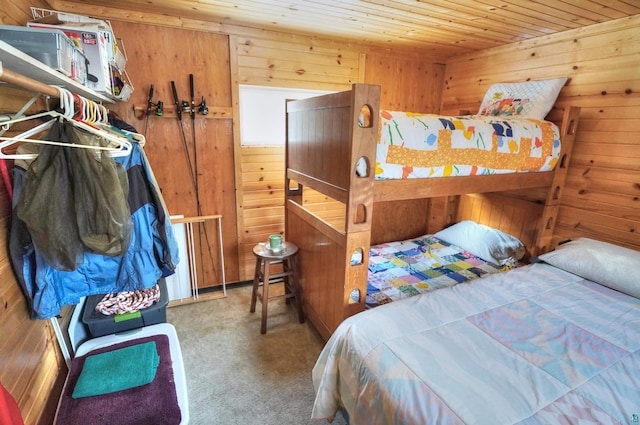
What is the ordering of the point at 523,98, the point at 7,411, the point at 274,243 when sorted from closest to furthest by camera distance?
the point at 7,411 < the point at 274,243 < the point at 523,98

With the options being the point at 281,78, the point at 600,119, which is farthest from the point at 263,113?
the point at 600,119

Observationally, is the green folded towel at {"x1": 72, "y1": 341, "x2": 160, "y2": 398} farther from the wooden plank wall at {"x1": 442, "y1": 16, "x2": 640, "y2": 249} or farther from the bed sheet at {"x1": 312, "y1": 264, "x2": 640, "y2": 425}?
the wooden plank wall at {"x1": 442, "y1": 16, "x2": 640, "y2": 249}

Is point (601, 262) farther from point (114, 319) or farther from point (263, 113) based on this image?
point (114, 319)

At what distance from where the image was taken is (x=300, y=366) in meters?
2.00

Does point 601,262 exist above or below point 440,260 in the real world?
above

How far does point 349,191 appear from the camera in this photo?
5.12 ft

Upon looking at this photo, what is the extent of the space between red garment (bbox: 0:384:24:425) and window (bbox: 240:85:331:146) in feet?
7.43

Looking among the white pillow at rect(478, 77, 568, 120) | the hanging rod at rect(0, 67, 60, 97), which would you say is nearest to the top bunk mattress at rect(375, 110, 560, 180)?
the white pillow at rect(478, 77, 568, 120)

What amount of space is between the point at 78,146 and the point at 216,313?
1.86 meters

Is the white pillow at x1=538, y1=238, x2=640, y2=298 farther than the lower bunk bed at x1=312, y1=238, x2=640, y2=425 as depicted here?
Yes

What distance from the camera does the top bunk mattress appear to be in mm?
1627

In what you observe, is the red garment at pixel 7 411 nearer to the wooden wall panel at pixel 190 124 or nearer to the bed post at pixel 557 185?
the wooden wall panel at pixel 190 124

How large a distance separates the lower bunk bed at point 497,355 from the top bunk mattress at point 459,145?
70 centimetres

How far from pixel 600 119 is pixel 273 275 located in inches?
104
